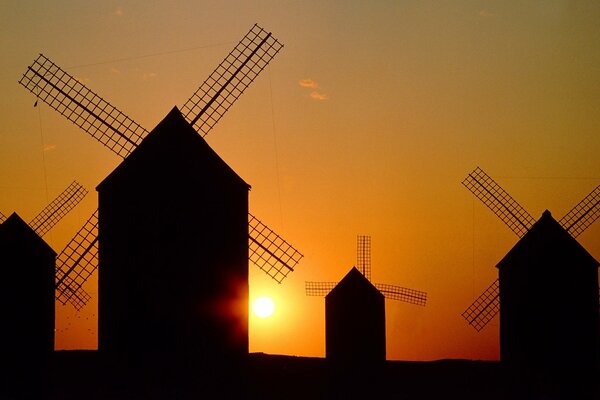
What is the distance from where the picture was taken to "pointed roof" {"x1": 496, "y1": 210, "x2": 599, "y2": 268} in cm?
3212

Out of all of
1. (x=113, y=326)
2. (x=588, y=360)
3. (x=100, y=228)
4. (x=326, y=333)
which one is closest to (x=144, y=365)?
(x=113, y=326)

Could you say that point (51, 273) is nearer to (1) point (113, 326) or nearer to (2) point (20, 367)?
(2) point (20, 367)

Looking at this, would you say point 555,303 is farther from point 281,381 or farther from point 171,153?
point 171,153

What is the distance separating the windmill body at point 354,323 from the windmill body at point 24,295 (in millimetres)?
10616

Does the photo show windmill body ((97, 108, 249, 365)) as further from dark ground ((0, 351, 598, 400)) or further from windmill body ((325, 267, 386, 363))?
windmill body ((325, 267, 386, 363))

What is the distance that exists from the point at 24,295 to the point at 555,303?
1793cm

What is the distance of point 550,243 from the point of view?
3216cm

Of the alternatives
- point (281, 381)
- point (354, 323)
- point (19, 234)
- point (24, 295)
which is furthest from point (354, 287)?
point (19, 234)

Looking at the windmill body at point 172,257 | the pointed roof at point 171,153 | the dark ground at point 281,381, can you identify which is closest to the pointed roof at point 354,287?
the dark ground at point 281,381

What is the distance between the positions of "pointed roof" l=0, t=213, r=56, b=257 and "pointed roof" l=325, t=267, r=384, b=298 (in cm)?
1099

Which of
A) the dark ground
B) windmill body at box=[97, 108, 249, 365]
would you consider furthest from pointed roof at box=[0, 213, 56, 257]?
windmill body at box=[97, 108, 249, 365]

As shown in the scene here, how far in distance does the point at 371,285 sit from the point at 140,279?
1470 centimetres

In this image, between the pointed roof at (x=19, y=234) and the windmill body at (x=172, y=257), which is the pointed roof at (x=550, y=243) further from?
the pointed roof at (x=19, y=234)

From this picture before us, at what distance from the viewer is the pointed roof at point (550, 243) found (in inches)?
1265
